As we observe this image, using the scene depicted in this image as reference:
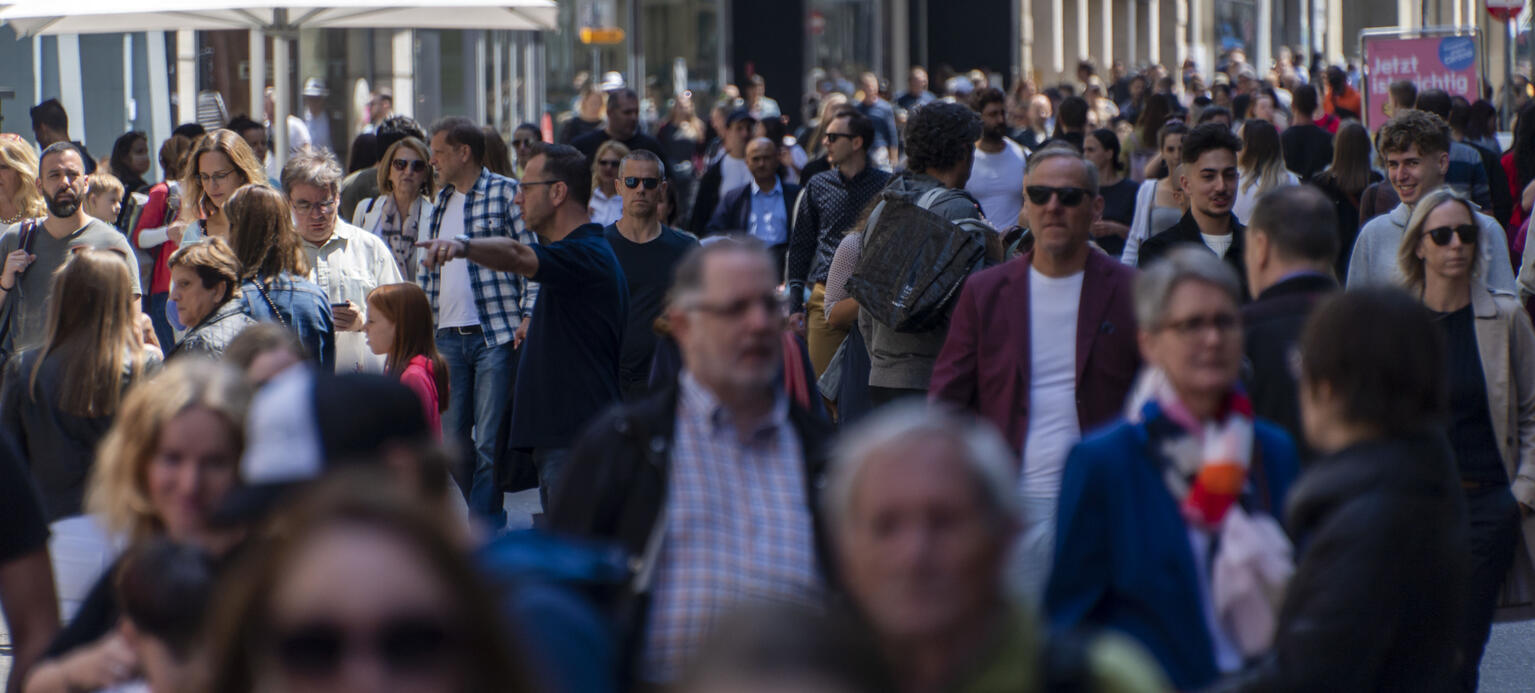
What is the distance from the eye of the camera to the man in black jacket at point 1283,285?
4587 millimetres

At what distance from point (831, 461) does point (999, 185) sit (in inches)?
278

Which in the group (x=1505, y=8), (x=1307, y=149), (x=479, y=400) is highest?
(x=1505, y=8)

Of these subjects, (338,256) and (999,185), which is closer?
(338,256)

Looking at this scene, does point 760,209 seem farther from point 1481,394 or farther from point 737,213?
point 1481,394

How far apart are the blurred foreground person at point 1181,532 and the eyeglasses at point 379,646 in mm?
1631

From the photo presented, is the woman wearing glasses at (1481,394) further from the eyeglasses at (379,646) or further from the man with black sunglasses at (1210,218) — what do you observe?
the eyeglasses at (379,646)

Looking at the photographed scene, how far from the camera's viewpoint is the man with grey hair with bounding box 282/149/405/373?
26.0 feet

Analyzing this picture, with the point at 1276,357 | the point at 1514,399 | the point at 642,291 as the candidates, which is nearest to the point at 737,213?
the point at 642,291

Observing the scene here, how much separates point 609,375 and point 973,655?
4899 mm

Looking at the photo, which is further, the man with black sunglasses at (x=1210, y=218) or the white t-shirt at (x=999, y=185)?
the white t-shirt at (x=999, y=185)

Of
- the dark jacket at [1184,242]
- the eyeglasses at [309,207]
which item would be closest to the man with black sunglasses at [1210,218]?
the dark jacket at [1184,242]

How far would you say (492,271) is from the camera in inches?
323

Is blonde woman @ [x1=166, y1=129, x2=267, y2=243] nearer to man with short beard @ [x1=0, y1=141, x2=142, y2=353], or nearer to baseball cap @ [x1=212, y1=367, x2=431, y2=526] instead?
man with short beard @ [x1=0, y1=141, x2=142, y2=353]

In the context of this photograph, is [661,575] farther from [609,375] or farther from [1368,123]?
[1368,123]
